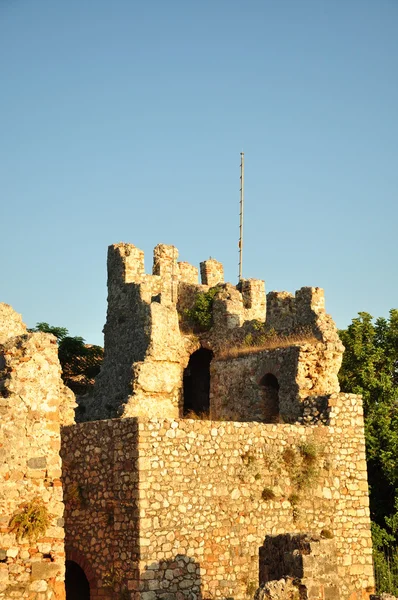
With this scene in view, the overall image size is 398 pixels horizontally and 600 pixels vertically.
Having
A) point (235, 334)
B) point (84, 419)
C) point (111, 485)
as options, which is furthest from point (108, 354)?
point (111, 485)

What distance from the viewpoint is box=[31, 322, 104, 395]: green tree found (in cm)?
3150

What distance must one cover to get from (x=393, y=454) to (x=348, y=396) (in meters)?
9.15

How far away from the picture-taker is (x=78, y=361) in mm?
33312

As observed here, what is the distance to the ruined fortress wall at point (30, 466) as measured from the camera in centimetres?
1125

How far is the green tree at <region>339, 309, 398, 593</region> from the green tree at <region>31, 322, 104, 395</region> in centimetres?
859

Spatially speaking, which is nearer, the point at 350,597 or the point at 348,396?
A: the point at 350,597

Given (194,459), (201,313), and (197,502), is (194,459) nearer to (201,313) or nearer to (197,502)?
(197,502)

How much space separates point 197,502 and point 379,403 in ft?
48.5

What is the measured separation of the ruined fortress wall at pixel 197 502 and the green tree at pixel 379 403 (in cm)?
690

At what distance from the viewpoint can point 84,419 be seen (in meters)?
27.9

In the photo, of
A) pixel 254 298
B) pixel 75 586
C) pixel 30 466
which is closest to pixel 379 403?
pixel 254 298

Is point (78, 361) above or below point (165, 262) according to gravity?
below

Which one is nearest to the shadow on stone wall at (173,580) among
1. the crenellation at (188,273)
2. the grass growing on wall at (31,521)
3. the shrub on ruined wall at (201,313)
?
the grass growing on wall at (31,521)

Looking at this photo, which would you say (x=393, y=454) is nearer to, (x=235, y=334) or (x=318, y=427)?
(x=235, y=334)
